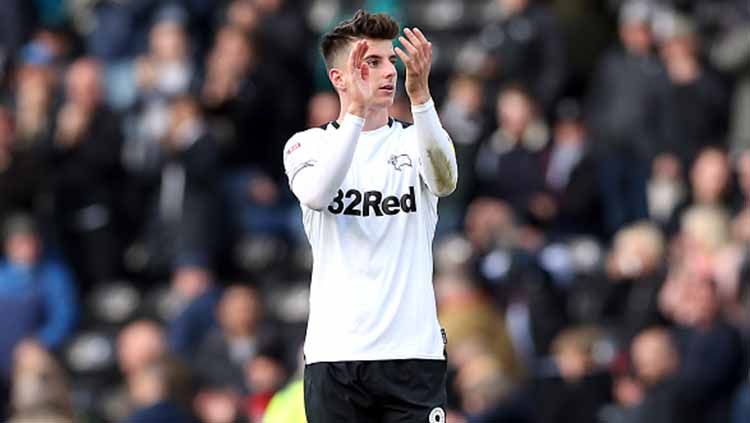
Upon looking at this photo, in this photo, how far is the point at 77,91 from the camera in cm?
1775

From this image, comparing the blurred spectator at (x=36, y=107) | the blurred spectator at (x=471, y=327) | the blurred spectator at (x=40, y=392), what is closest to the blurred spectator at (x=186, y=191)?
the blurred spectator at (x=36, y=107)

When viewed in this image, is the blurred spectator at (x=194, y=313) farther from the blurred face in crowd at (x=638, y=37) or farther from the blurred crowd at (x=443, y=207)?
the blurred face in crowd at (x=638, y=37)

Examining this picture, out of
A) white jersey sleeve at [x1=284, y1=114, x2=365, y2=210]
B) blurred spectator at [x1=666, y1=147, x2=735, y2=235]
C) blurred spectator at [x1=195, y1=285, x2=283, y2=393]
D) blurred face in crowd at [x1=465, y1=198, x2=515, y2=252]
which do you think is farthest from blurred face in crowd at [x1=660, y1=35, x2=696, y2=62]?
white jersey sleeve at [x1=284, y1=114, x2=365, y2=210]

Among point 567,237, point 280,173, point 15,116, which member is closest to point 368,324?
point 567,237

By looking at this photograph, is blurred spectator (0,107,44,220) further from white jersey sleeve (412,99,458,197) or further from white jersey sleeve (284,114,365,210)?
white jersey sleeve (412,99,458,197)

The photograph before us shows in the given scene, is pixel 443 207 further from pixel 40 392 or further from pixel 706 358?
pixel 40 392

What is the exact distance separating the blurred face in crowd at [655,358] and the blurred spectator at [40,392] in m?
3.88

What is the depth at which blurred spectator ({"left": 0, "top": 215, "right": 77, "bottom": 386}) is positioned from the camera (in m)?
16.8

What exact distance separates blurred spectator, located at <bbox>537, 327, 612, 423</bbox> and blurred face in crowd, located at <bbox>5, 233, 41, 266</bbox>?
16.8ft

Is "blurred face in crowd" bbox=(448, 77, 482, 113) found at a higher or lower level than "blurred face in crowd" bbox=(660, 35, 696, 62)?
lower

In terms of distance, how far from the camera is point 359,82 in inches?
298

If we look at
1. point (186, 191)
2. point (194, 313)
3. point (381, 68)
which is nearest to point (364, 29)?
point (381, 68)

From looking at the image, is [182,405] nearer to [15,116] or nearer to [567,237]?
[567,237]

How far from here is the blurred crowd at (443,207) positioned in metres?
13.9
